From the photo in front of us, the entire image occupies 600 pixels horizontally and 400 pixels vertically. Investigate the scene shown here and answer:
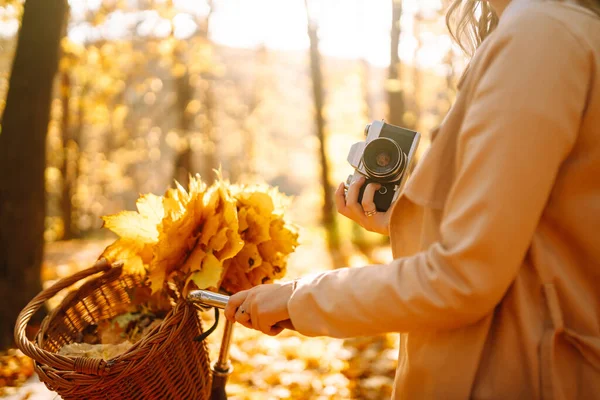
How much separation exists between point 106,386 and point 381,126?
1140mm

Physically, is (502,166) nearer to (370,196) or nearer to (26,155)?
(370,196)

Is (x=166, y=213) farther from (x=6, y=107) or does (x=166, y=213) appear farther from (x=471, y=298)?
(x=6, y=107)

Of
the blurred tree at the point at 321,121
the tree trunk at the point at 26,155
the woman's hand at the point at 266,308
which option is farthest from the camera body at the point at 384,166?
the blurred tree at the point at 321,121

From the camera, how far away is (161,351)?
1.38 m

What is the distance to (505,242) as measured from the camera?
2.87 feet

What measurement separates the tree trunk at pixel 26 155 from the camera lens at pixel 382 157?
10.6 feet

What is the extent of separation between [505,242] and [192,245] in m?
0.99

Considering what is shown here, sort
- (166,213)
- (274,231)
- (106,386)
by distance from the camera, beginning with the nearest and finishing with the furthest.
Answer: (106,386), (166,213), (274,231)

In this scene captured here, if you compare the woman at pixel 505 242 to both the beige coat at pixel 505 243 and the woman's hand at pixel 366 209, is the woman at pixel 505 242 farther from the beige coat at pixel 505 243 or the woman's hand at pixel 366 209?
the woman's hand at pixel 366 209

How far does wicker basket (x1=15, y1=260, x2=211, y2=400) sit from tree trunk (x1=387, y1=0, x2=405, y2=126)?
24.1ft

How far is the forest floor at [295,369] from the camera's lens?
10.4ft

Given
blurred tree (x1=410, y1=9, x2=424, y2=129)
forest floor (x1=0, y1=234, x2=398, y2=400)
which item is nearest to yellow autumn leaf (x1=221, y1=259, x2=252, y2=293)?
forest floor (x1=0, y1=234, x2=398, y2=400)

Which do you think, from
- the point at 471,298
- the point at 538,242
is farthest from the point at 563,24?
the point at 471,298

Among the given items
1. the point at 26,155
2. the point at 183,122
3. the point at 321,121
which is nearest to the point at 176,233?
the point at 26,155
